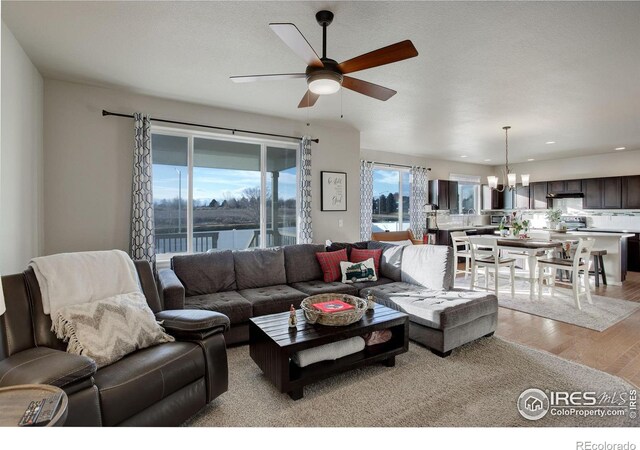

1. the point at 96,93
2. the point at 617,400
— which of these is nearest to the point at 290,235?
the point at 96,93

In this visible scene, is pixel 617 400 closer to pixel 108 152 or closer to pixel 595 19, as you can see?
pixel 595 19

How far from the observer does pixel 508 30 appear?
242cm

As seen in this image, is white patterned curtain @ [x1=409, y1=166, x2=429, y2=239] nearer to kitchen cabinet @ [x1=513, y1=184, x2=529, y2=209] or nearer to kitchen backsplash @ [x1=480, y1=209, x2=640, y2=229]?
kitchen cabinet @ [x1=513, y1=184, x2=529, y2=209]

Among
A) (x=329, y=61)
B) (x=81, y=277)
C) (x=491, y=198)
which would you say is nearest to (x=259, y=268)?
(x=81, y=277)

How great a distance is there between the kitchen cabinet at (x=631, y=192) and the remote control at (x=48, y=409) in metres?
9.79

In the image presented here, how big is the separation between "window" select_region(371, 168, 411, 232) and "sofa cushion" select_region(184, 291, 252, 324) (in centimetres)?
475

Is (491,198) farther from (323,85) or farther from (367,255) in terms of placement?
(323,85)

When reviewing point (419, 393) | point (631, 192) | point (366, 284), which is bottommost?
point (419, 393)

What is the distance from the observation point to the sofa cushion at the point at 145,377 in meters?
1.59

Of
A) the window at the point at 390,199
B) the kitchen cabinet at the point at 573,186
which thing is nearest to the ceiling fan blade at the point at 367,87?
the window at the point at 390,199

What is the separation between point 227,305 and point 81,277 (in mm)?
1253

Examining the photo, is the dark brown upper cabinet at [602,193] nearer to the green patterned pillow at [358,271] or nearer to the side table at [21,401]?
the green patterned pillow at [358,271]

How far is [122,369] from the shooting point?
68.2 inches
